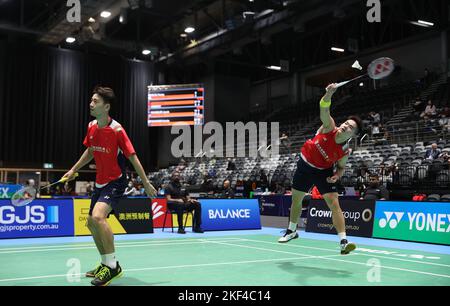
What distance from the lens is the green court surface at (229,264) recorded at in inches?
206

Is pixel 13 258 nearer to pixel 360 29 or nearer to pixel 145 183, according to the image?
pixel 145 183

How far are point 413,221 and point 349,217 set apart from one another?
5.40ft

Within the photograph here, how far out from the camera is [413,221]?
388 inches

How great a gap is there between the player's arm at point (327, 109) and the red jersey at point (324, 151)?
91 millimetres

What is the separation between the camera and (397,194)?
48.2 ft

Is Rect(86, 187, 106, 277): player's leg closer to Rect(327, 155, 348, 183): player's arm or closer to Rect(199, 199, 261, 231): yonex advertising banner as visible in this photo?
Rect(327, 155, 348, 183): player's arm

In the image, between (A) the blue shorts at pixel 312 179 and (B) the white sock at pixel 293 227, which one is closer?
(A) the blue shorts at pixel 312 179

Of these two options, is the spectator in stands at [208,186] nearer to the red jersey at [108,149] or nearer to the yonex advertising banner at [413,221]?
the yonex advertising banner at [413,221]

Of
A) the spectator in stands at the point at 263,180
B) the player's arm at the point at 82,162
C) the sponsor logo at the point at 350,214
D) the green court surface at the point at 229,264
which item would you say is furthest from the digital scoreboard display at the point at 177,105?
the player's arm at the point at 82,162

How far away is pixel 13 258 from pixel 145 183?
326cm

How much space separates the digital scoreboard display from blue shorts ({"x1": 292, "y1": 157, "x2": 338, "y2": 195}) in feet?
67.3

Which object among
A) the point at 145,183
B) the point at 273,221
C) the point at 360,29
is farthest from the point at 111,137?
the point at 360,29

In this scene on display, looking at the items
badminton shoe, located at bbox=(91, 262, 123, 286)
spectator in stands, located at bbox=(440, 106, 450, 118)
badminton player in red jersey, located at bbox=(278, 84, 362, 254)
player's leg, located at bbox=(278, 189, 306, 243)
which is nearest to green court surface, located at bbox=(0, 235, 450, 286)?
badminton shoe, located at bbox=(91, 262, 123, 286)

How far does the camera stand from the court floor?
17.3ft
